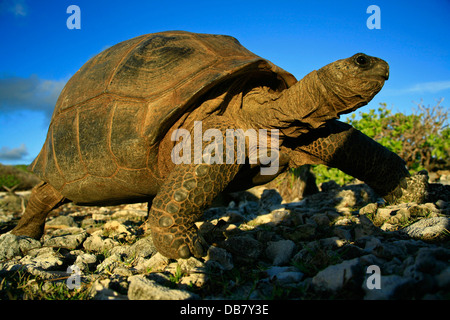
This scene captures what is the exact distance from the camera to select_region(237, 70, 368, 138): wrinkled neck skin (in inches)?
113

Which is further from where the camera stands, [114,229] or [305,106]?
[114,229]

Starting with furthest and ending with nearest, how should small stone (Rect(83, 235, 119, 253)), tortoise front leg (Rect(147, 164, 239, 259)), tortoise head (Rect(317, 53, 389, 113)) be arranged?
small stone (Rect(83, 235, 119, 253))
tortoise head (Rect(317, 53, 389, 113))
tortoise front leg (Rect(147, 164, 239, 259))

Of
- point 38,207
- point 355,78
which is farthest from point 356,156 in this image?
point 38,207

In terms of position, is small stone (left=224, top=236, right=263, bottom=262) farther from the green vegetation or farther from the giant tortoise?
the green vegetation

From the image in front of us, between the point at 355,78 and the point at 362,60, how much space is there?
169 millimetres

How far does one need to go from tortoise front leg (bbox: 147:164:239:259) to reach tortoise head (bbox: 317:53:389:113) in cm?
134

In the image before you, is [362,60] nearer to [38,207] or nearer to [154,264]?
[154,264]

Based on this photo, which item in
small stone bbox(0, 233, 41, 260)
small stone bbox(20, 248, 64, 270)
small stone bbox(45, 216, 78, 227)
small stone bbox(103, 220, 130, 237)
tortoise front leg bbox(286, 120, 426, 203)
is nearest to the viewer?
small stone bbox(20, 248, 64, 270)

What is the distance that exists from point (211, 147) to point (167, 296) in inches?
52.7

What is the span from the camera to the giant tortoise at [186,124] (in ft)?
8.51

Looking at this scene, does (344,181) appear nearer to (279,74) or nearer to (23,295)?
(279,74)

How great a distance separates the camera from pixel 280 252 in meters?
2.47

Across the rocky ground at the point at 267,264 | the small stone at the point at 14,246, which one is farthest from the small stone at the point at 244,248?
the small stone at the point at 14,246

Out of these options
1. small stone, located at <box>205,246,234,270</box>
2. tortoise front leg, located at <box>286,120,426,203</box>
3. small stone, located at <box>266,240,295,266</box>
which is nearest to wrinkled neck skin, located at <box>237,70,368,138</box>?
tortoise front leg, located at <box>286,120,426,203</box>
